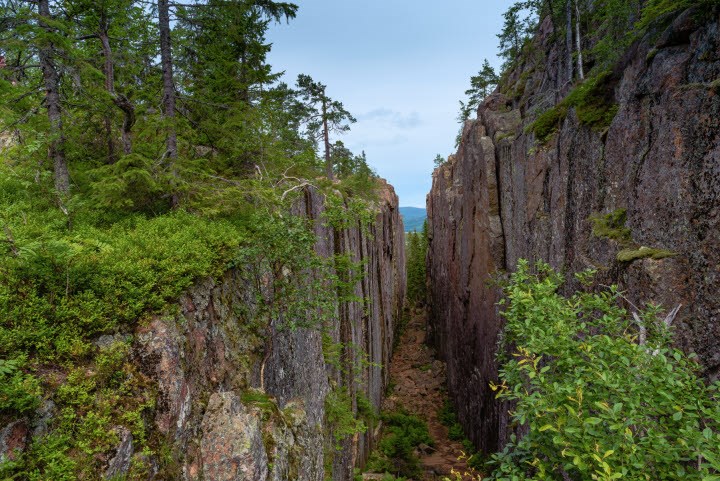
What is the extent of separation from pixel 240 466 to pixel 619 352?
18.2 ft

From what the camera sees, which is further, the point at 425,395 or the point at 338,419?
the point at 425,395

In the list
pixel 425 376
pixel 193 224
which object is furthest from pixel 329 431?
pixel 425 376

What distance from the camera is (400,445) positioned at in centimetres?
2033

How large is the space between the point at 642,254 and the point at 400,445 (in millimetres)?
17559

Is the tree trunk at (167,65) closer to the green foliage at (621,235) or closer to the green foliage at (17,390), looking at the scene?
the green foliage at (17,390)

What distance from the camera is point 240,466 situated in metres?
5.44

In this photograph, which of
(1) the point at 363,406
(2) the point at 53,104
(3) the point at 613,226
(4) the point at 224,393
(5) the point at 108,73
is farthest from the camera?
(1) the point at 363,406

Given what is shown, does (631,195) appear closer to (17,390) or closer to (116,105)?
(17,390)

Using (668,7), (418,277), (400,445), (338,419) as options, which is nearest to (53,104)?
(338,419)

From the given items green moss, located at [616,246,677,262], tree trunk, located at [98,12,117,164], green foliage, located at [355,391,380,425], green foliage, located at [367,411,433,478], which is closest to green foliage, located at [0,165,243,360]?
tree trunk, located at [98,12,117,164]

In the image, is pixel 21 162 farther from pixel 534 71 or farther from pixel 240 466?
pixel 534 71

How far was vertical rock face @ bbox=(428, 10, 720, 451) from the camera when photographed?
6.70 metres

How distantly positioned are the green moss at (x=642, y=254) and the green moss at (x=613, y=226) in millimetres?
553

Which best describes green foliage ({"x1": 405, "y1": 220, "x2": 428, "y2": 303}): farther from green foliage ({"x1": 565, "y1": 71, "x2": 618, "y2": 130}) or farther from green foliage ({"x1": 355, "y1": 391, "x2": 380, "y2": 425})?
green foliage ({"x1": 565, "y1": 71, "x2": 618, "y2": 130})
